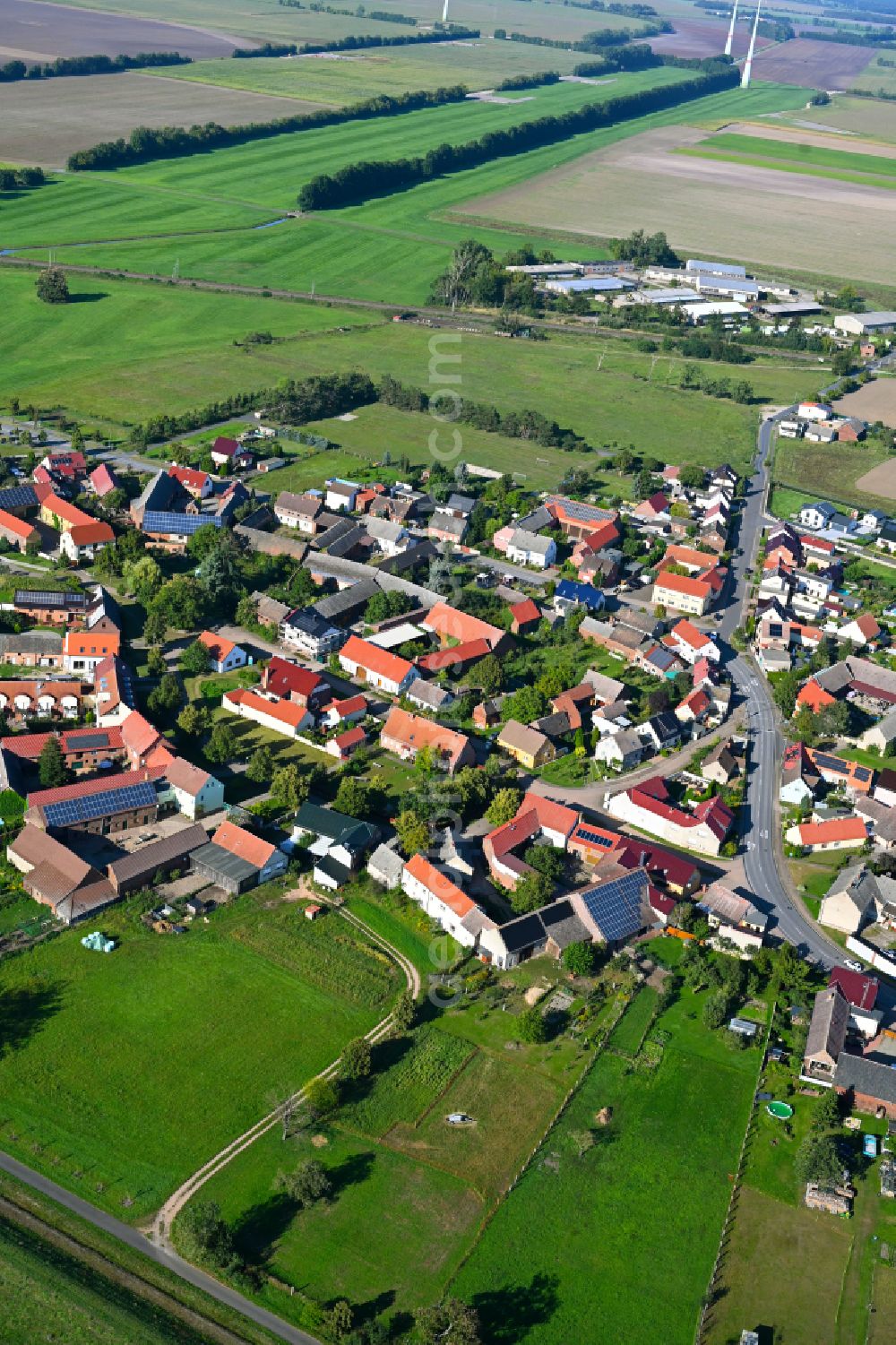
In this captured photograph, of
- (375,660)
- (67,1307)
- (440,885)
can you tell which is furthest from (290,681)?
(67,1307)

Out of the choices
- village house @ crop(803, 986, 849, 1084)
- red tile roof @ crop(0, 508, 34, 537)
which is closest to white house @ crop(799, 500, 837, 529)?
village house @ crop(803, 986, 849, 1084)

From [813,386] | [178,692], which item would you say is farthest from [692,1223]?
[813,386]

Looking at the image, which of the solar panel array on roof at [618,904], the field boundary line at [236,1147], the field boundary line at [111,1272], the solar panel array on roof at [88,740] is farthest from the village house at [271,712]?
the field boundary line at [111,1272]

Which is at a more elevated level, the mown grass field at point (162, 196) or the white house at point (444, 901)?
the mown grass field at point (162, 196)

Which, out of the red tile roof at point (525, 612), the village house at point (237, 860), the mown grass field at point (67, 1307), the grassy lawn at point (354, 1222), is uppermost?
the red tile roof at point (525, 612)

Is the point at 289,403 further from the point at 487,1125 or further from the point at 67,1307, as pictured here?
the point at 67,1307

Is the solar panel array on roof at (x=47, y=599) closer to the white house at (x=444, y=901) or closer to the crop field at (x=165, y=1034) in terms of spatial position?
the crop field at (x=165, y=1034)

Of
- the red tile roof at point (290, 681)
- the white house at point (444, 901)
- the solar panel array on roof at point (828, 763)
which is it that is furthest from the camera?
the red tile roof at point (290, 681)
